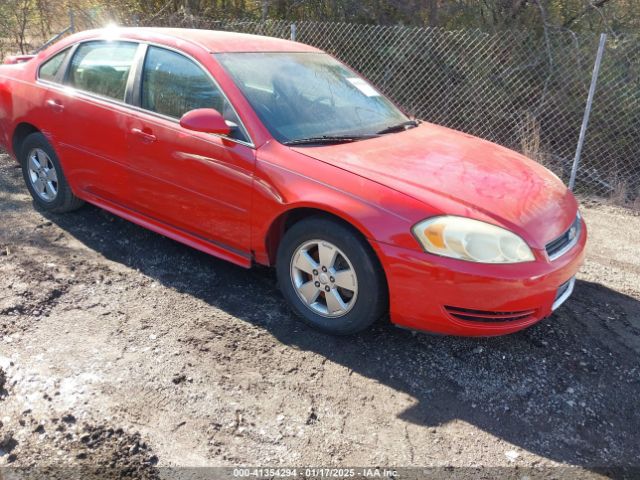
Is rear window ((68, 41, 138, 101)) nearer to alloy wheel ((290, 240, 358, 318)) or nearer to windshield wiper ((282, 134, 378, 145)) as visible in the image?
windshield wiper ((282, 134, 378, 145))

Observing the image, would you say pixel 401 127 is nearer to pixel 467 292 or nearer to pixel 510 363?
pixel 467 292

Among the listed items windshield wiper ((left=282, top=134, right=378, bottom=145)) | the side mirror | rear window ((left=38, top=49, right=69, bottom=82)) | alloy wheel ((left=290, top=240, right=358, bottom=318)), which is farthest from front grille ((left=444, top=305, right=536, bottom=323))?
rear window ((left=38, top=49, right=69, bottom=82))

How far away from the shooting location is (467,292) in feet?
9.28

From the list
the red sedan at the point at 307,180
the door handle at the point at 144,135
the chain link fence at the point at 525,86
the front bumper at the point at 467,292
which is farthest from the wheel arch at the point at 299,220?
the chain link fence at the point at 525,86

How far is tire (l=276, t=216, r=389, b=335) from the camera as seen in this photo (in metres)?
3.04

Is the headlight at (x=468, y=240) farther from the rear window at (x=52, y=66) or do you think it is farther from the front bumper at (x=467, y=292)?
the rear window at (x=52, y=66)

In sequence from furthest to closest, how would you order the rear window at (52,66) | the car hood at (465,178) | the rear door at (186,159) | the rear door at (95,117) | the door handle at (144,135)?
the rear window at (52,66) < the rear door at (95,117) < the door handle at (144,135) < the rear door at (186,159) < the car hood at (465,178)

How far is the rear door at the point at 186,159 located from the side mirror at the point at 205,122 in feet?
0.42

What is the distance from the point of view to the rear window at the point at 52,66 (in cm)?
457

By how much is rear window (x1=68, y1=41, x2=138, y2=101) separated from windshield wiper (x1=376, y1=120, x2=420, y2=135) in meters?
1.89

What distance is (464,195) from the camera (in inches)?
118

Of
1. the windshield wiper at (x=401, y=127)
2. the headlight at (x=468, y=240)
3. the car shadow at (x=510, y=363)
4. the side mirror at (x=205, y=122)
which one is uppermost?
the side mirror at (x=205, y=122)

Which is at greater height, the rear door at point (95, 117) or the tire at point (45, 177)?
the rear door at point (95, 117)

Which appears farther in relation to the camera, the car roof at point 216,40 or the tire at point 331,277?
the car roof at point 216,40
